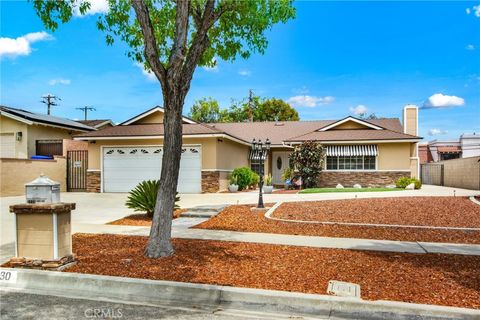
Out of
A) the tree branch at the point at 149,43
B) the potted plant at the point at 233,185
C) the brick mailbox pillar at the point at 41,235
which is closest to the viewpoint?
the brick mailbox pillar at the point at 41,235

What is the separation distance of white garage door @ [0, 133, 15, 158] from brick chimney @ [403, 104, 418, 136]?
25.1 metres

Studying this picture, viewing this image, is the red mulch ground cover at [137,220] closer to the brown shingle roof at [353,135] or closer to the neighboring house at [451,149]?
the brown shingle roof at [353,135]

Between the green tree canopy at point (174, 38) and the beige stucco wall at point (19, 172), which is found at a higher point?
the green tree canopy at point (174, 38)

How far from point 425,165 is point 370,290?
3116 cm

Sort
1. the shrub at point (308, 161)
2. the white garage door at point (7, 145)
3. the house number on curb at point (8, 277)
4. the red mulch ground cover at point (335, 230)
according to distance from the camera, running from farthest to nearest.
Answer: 1. the white garage door at point (7, 145)
2. the shrub at point (308, 161)
3. the red mulch ground cover at point (335, 230)
4. the house number on curb at point (8, 277)

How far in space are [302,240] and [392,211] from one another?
495cm

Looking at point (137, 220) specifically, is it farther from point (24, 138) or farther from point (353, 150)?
point (353, 150)

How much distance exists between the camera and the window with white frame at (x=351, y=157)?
22922 millimetres

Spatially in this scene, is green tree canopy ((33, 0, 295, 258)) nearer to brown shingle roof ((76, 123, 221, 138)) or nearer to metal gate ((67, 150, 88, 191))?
brown shingle roof ((76, 123, 221, 138))

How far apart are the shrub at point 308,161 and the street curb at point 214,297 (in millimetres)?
17820

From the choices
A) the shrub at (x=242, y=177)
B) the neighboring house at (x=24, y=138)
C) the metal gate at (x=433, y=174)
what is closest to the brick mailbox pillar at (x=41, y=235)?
the shrub at (x=242, y=177)

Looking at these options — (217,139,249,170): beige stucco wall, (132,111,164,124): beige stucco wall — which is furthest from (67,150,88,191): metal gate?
(217,139,249,170): beige stucco wall

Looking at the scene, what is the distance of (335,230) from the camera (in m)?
9.23

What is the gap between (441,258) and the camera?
6602mm
